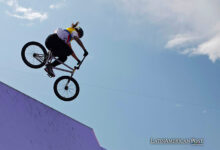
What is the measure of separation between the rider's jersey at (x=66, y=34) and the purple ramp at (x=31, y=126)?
3.42m

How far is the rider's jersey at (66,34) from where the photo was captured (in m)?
6.89

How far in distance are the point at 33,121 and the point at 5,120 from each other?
1602 millimetres

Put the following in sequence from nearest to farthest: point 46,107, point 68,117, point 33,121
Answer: point 33,121, point 46,107, point 68,117

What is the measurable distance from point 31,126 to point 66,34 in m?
4.14

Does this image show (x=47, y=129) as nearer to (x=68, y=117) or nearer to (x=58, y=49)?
(x=68, y=117)

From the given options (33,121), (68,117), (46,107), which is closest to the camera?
(33,121)

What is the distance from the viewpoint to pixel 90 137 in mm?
14234

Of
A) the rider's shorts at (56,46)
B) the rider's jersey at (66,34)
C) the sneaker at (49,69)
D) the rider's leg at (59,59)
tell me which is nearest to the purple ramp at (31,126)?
the sneaker at (49,69)

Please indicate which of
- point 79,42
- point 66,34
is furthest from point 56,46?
point 79,42

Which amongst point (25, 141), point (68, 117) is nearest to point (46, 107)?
point (68, 117)

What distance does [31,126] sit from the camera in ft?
29.6

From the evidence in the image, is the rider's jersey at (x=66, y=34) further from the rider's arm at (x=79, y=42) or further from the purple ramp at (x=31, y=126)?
the purple ramp at (x=31, y=126)

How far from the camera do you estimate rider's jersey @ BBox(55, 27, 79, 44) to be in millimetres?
6895

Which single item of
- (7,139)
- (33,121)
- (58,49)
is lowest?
(7,139)
